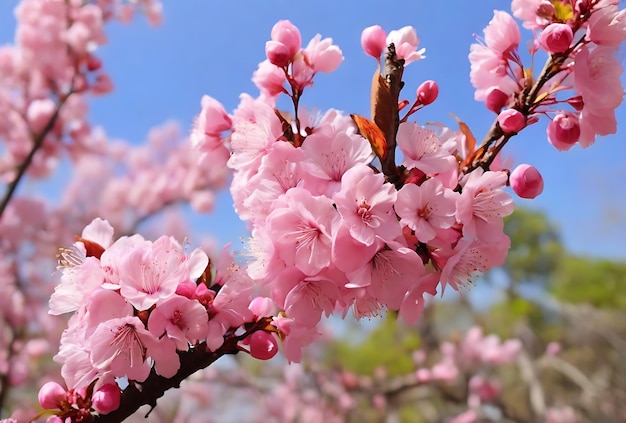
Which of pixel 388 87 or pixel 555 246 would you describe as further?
pixel 555 246

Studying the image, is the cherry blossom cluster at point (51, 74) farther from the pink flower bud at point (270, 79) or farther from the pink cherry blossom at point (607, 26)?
the pink cherry blossom at point (607, 26)

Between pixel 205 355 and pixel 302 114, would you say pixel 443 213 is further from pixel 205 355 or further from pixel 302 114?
pixel 205 355

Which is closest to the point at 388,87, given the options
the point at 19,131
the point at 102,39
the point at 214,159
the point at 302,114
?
the point at 302,114

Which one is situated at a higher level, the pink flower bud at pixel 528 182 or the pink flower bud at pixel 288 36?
the pink flower bud at pixel 288 36

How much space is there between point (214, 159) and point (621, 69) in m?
0.74

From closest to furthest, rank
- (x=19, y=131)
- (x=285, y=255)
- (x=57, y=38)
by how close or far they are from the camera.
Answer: (x=285, y=255) → (x=57, y=38) → (x=19, y=131)

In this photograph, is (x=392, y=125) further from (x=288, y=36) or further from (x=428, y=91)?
(x=288, y=36)

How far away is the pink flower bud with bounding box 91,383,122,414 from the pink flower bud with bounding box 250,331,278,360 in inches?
8.1

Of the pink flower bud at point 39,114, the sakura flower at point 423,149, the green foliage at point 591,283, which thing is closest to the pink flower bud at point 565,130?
the sakura flower at point 423,149

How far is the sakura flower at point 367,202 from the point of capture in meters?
0.66

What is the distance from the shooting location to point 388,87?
2.44ft

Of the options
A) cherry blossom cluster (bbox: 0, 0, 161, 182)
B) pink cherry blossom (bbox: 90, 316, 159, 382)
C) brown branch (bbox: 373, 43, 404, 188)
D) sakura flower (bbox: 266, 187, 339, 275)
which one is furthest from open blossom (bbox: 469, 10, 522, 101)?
cherry blossom cluster (bbox: 0, 0, 161, 182)

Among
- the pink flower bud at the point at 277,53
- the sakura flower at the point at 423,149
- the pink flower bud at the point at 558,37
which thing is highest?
the pink flower bud at the point at 277,53

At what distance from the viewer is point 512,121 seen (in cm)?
77
